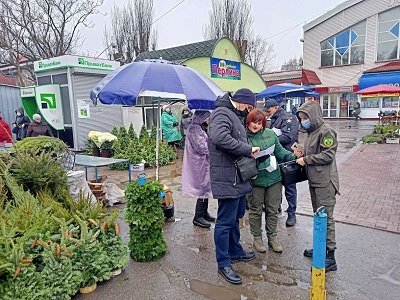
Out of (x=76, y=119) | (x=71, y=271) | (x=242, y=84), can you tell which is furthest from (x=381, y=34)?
(x=71, y=271)

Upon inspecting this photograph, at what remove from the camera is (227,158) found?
3.10m

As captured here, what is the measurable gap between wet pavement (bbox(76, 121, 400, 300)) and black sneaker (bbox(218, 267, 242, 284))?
0.17 feet

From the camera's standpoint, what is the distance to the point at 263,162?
352 cm

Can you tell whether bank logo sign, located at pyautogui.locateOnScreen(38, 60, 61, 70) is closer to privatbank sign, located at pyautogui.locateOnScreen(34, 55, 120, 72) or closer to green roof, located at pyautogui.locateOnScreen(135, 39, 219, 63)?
privatbank sign, located at pyautogui.locateOnScreen(34, 55, 120, 72)

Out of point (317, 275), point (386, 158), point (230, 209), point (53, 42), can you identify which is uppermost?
point (53, 42)

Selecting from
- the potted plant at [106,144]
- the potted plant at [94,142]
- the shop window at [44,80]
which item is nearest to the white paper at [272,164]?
the potted plant at [106,144]

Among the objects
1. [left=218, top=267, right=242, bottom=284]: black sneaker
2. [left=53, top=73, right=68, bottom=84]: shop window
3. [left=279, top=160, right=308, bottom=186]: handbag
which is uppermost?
[left=53, top=73, right=68, bottom=84]: shop window

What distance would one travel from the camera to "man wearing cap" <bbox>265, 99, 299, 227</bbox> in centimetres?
465

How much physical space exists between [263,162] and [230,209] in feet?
2.28

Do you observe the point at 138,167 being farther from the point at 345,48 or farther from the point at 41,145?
the point at 345,48

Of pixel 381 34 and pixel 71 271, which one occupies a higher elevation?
pixel 381 34

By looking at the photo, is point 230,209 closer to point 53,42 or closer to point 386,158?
point 386,158

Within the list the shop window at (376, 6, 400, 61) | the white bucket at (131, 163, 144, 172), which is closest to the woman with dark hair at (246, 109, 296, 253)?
the white bucket at (131, 163, 144, 172)

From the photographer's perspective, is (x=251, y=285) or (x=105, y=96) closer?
(x=251, y=285)
